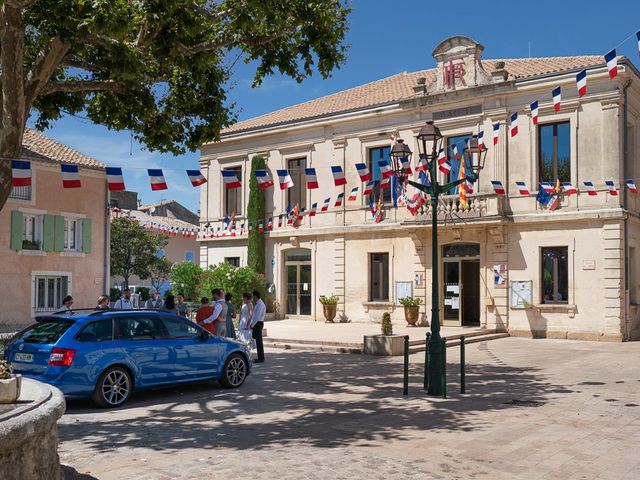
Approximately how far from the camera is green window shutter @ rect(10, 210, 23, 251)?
26.1 meters

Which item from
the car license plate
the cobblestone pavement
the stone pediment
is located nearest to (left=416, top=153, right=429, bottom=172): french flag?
the stone pediment

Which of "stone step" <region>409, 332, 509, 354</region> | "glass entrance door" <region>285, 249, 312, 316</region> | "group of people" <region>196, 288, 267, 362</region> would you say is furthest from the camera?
"glass entrance door" <region>285, 249, 312, 316</region>

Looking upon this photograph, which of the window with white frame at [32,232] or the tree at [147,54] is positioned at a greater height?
the tree at [147,54]

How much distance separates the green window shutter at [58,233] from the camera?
27691 mm

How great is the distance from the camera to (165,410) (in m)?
10.2

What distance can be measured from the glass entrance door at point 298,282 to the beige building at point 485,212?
0.20ft

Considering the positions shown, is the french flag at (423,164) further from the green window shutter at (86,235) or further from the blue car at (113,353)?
the green window shutter at (86,235)

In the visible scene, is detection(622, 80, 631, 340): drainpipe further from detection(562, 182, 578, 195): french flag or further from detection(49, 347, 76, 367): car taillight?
detection(49, 347, 76, 367): car taillight

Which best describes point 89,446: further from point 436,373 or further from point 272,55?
point 272,55

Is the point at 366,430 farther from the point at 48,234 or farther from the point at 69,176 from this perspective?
the point at 48,234

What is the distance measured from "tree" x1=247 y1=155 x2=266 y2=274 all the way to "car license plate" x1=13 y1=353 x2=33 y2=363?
61.9 feet

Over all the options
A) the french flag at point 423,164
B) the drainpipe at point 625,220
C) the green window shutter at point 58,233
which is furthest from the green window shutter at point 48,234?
the drainpipe at point 625,220


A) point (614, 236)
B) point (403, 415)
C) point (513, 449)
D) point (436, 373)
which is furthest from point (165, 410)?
point (614, 236)

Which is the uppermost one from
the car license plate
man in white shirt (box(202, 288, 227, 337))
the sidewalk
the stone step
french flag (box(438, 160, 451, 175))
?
french flag (box(438, 160, 451, 175))
